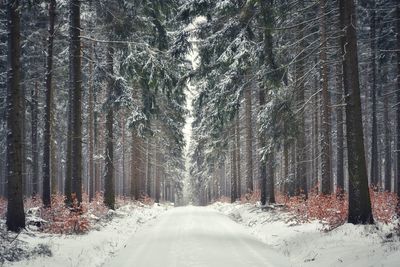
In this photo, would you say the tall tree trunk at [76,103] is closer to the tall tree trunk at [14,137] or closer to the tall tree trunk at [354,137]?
the tall tree trunk at [14,137]

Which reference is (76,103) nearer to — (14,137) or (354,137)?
(14,137)

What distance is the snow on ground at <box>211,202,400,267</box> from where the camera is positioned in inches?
310

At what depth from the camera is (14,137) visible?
35.8 feet

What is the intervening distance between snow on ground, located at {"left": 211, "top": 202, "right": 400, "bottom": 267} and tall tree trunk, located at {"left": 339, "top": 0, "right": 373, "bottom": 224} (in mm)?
491

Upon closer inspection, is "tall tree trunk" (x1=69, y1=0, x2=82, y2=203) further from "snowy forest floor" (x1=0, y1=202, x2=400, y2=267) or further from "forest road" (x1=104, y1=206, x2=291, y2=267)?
"forest road" (x1=104, y1=206, x2=291, y2=267)

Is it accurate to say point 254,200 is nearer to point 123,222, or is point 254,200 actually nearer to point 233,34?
point 123,222

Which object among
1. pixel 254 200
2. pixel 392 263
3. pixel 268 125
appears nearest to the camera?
pixel 392 263

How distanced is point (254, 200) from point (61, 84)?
17.1 m

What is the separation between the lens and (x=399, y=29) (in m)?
14.5

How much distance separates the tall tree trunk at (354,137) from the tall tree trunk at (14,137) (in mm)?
9205

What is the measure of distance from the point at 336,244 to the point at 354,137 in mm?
3037

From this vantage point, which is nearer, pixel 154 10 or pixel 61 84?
pixel 154 10

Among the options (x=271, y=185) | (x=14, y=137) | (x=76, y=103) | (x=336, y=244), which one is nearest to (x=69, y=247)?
(x=14, y=137)

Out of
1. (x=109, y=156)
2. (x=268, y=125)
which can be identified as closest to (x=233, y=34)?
(x=268, y=125)
